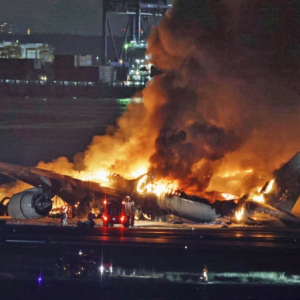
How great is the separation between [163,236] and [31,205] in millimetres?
8176

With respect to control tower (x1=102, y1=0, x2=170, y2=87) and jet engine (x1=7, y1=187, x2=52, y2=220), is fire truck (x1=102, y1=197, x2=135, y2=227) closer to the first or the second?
jet engine (x1=7, y1=187, x2=52, y2=220)

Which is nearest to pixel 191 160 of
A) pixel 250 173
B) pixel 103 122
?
pixel 250 173

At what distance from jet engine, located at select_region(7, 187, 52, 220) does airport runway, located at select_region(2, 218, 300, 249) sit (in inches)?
176

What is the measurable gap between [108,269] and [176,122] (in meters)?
15.3

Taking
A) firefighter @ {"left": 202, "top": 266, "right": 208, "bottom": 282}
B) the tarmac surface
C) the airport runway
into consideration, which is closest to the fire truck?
the airport runway

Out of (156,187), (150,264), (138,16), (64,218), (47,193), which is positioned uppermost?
(138,16)

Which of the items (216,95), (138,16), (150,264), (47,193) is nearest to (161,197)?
(47,193)

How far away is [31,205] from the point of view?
2506cm

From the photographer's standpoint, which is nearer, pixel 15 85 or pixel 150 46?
pixel 150 46

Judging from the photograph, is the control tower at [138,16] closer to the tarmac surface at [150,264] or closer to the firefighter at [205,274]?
the tarmac surface at [150,264]

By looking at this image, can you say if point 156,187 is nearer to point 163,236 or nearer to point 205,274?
point 163,236

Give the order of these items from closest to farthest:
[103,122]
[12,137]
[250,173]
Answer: [250,173], [12,137], [103,122]

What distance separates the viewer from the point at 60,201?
27.9m

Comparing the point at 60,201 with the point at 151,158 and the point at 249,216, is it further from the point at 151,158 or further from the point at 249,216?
the point at 249,216
